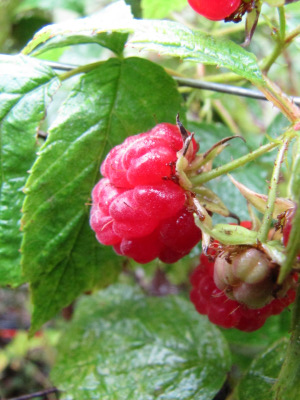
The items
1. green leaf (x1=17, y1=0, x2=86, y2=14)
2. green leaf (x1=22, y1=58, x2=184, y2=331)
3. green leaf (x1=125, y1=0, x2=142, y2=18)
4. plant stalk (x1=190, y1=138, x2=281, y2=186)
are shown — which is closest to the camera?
plant stalk (x1=190, y1=138, x2=281, y2=186)

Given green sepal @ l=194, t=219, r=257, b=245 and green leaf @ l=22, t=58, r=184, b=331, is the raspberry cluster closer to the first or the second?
green sepal @ l=194, t=219, r=257, b=245

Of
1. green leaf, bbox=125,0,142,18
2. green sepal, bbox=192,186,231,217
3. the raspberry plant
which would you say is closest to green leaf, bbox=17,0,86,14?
green leaf, bbox=125,0,142,18

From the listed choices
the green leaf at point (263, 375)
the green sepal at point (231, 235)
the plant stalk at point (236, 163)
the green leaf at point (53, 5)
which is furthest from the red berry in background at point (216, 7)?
the green leaf at point (53, 5)

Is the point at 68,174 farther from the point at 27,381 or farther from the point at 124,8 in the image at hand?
the point at 27,381

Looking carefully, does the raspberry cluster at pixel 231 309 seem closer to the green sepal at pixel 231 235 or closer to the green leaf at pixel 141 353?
the green sepal at pixel 231 235

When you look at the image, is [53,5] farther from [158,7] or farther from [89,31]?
[89,31]

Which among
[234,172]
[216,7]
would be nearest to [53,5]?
→ [234,172]

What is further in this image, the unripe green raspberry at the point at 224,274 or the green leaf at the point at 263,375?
the green leaf at the point at 263,375
